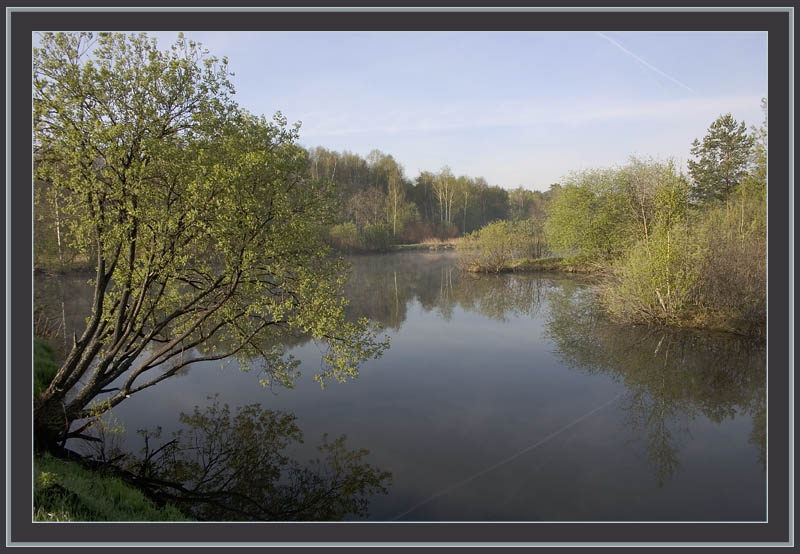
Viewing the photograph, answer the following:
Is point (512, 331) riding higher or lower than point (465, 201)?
lower

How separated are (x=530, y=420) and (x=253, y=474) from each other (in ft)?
16.2

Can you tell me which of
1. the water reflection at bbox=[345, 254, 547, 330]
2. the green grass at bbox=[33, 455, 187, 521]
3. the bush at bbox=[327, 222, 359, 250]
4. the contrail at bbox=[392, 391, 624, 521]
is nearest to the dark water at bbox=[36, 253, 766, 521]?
the contrail at bbox=[392, 391, 624, 521]

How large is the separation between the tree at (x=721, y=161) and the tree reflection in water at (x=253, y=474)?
2215cm

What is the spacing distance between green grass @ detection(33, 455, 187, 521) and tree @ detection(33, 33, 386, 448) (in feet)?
4.61

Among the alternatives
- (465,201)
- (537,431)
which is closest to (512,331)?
(537,431)

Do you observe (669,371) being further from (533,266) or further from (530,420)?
(533,266)

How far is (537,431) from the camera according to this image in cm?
857

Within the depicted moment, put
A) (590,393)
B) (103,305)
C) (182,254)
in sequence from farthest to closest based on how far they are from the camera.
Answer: (590,393), (103,305), (182,254)

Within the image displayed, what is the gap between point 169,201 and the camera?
22.2ft

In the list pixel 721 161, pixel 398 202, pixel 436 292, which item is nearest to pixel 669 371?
pixel 436 292

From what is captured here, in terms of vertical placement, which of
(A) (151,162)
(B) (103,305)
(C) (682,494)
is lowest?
(C) (682,494)
